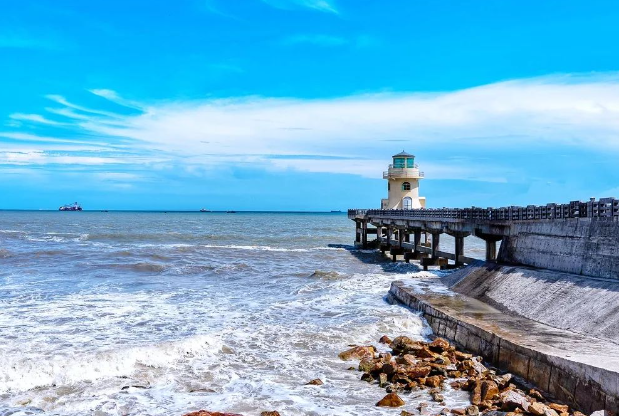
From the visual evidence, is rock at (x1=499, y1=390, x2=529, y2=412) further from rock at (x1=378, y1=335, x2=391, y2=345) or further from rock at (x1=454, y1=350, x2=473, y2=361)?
rock at (x1=378, y1=335, x2=391, y2=345)

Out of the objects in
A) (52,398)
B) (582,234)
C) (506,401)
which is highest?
(582,234)

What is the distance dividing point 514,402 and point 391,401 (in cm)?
211

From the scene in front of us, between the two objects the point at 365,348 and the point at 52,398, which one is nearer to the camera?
the point at 52,398

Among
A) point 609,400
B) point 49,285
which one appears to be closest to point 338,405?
point 609,400

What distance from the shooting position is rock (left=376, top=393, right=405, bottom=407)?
32.6 ft

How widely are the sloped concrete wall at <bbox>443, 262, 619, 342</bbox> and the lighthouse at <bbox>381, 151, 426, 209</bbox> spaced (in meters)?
27.3

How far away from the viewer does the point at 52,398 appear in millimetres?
10531

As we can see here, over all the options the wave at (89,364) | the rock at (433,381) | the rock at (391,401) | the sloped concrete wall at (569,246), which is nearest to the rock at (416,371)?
the rock at (433,381)

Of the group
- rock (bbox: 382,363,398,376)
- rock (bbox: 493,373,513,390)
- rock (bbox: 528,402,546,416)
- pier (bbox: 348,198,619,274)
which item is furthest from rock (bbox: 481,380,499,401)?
pier (bbox: 348,198,619,274)

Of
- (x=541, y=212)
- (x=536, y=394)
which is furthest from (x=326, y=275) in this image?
(x=536, y=394)

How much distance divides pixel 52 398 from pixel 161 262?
1004 inches

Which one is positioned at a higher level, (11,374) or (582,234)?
(582,234)

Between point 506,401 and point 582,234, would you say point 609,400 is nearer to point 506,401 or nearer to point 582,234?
point 506,401

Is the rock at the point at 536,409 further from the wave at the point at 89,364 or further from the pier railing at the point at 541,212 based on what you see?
the pier railing at the point at 541,212
